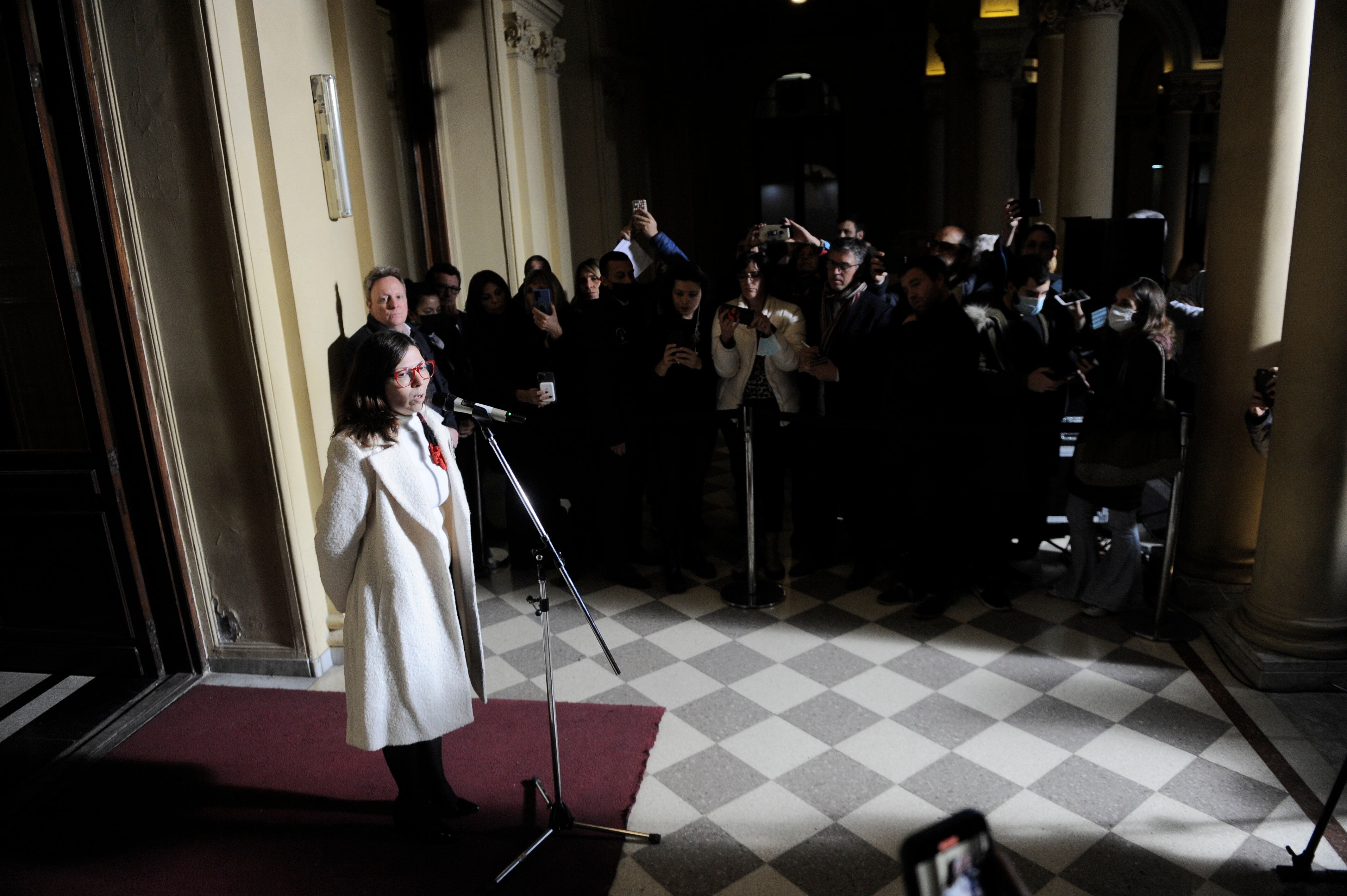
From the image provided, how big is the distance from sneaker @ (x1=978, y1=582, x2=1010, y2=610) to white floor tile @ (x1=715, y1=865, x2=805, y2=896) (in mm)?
2517

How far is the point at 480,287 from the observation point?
5.73m

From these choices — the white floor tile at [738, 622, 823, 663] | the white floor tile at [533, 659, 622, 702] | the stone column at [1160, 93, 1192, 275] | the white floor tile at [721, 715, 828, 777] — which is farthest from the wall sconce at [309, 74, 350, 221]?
the stone column at [1160, 93, 1192, 275]

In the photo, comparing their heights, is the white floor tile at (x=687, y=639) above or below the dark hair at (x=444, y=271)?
below

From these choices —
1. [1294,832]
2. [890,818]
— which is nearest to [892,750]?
[890,818]

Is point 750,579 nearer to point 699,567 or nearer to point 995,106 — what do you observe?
point 699,567

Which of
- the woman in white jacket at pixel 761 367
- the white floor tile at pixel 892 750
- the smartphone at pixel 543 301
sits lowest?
the white floor tile at pixel 892 750

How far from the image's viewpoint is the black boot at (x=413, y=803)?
323 cm

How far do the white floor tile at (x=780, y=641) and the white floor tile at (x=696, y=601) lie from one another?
404mm

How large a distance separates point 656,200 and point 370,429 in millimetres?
12497

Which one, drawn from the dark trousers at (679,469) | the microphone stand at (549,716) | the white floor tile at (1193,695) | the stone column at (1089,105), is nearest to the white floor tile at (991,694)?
the white floor tile at (1193,695)

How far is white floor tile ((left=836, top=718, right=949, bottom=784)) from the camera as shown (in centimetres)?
375

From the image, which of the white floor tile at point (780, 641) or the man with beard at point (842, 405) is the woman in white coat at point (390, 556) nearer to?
the white floor tile at point (780, 641)

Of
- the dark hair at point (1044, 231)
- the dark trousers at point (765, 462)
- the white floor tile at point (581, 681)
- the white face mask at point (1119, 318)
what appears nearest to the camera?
the white floor tile at point (581, 681)

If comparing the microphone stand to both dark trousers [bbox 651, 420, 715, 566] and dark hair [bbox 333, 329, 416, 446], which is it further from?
dark trousers [bbox 651, 420, 715, 566]
